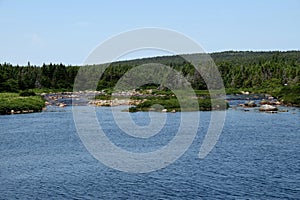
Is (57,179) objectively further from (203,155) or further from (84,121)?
(84,121)

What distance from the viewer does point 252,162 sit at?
3659 cm

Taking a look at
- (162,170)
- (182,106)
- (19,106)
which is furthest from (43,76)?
(162,170)

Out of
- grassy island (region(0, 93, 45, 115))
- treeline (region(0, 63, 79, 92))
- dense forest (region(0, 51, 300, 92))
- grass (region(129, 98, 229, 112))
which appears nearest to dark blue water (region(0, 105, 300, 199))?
grass (region(129, 98, 229, 112))

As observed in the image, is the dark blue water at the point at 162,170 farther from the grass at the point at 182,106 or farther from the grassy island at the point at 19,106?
the grassy island at the point at 19,106

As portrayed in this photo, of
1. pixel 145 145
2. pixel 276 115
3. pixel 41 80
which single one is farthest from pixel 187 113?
pixel 41 80

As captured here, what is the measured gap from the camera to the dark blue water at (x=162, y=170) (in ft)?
95.6

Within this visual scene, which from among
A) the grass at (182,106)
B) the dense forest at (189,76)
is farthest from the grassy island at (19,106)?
the dense forest at (189,76)

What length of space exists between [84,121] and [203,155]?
2803cm

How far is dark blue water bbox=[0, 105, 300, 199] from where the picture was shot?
29.1m

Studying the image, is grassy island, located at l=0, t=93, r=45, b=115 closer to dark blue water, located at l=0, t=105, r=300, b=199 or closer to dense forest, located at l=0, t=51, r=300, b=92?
dark blue water, located at l=0, t=105, r=300, b=199

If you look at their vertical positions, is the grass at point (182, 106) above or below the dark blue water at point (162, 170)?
above

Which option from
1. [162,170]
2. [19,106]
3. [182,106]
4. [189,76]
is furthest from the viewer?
[189,76]

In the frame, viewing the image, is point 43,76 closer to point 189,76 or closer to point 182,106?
point 189,76

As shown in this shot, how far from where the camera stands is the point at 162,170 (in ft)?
115
